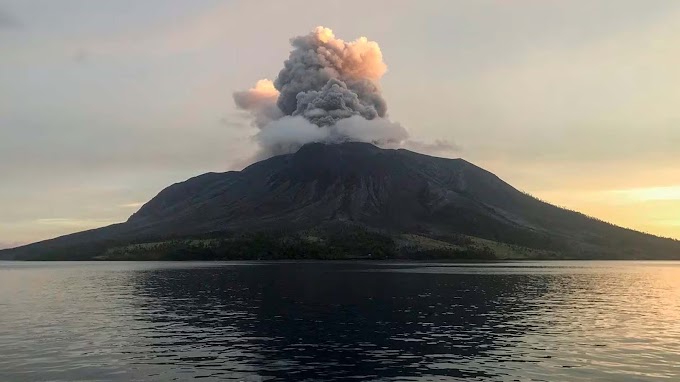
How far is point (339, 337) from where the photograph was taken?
56719mm

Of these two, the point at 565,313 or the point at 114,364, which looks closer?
Result: the point at 114,364

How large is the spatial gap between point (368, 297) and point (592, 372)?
5608cm

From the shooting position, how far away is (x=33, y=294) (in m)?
109

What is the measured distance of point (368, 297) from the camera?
318ft

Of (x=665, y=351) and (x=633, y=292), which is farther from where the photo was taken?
(x=633, y=292)

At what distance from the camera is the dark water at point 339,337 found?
1678 inches

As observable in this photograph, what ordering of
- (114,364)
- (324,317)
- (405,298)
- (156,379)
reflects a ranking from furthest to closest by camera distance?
(405,298) < (324,317) < (114,364) < (156,379)

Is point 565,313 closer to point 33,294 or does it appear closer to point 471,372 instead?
point 471,372

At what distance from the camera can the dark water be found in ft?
140

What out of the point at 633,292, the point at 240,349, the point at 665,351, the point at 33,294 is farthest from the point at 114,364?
the point at 633,292

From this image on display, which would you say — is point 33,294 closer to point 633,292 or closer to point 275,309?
point 275,309

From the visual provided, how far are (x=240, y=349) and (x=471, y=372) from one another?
19.9 meters

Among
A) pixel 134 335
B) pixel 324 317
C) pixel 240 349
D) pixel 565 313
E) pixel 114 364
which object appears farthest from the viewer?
pixel 565 313

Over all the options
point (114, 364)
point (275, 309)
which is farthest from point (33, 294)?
point (114, 364)
